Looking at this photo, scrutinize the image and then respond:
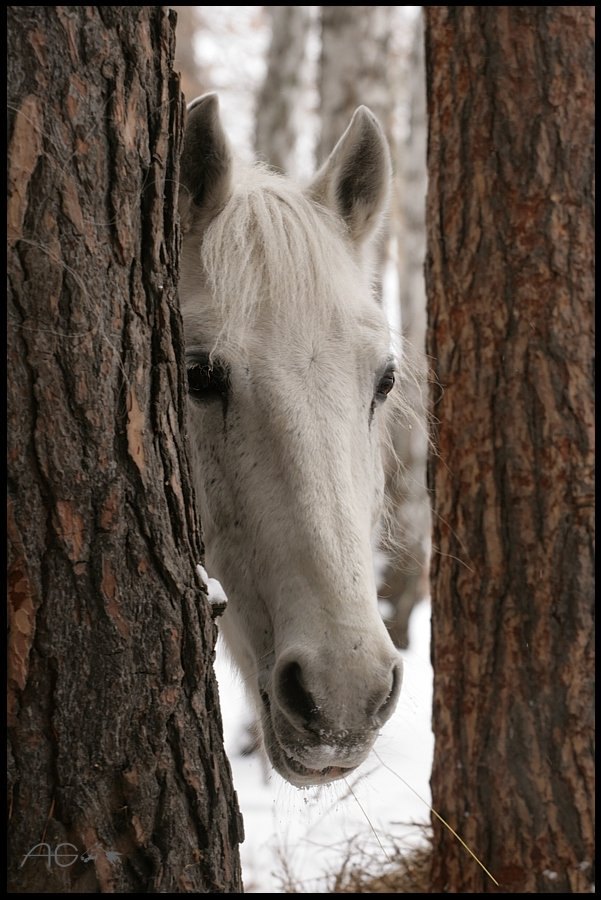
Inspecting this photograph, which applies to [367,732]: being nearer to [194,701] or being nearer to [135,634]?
[194,701]

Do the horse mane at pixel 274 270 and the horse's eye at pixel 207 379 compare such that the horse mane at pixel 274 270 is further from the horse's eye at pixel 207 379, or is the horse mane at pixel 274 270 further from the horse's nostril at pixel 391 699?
the horse's nostril at pixel 391 699

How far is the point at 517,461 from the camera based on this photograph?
297 cm

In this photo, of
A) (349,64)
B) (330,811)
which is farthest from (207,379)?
(349,64)

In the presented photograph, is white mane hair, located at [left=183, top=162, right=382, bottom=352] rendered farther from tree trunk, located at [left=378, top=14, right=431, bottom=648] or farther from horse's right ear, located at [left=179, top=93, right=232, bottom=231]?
tree trunk, located at [left=378, top=14, right=431, bottom=648]

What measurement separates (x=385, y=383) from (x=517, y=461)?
84 centimetres

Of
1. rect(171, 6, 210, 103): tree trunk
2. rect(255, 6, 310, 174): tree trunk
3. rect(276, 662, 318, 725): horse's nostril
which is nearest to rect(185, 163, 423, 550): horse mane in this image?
rect(276, 662, 318, 725): horse's nostril

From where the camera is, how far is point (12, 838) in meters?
1.42

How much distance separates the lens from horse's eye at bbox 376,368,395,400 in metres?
2.37

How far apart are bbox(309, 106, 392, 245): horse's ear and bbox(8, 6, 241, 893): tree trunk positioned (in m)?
1.09

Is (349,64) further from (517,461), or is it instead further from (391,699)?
(391,699)

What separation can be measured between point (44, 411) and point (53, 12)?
73 centimetres

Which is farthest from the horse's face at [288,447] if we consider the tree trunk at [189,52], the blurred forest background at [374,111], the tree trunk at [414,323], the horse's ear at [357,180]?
the tree trunk at [189,52]

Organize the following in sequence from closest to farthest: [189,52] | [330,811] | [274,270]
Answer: [274,270] → [330,811] → [189,52]

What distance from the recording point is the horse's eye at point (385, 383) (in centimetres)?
237
